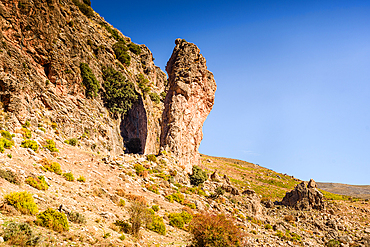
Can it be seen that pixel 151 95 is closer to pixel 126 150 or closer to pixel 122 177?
pixel 126 150

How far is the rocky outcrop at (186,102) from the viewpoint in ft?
111

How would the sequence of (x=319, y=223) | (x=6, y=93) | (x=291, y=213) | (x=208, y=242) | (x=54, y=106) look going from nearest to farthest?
(x=208, y=242) → (x=6, y=93) → (x=54, y=106) → (x=319, y=223) → (x=291, y=213)

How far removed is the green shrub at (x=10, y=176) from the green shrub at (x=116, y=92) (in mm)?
31335

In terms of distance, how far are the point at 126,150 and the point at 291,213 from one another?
34578 millimetres

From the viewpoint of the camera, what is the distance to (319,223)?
29.4 meters

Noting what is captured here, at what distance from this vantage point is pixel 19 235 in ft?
25.0

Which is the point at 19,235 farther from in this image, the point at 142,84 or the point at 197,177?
the point at 142,84

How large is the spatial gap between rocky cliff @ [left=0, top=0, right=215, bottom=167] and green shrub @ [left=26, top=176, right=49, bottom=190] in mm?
9159

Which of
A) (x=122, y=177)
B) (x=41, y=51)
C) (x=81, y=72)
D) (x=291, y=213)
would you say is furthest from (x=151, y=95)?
(x=291, y=213)

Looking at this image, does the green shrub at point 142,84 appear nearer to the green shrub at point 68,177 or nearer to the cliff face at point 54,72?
the cliff face at point 54,72

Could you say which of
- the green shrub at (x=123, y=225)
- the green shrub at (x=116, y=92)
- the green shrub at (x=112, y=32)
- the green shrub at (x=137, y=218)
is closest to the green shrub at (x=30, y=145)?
the green shrub at (x=123, y=225)

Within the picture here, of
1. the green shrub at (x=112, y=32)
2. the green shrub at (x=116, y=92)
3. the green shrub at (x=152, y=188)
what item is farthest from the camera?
the green shrub at (x=112, y=32)

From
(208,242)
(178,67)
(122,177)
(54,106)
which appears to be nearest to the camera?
(208,242)

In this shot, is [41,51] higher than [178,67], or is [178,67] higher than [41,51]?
[178,67]
